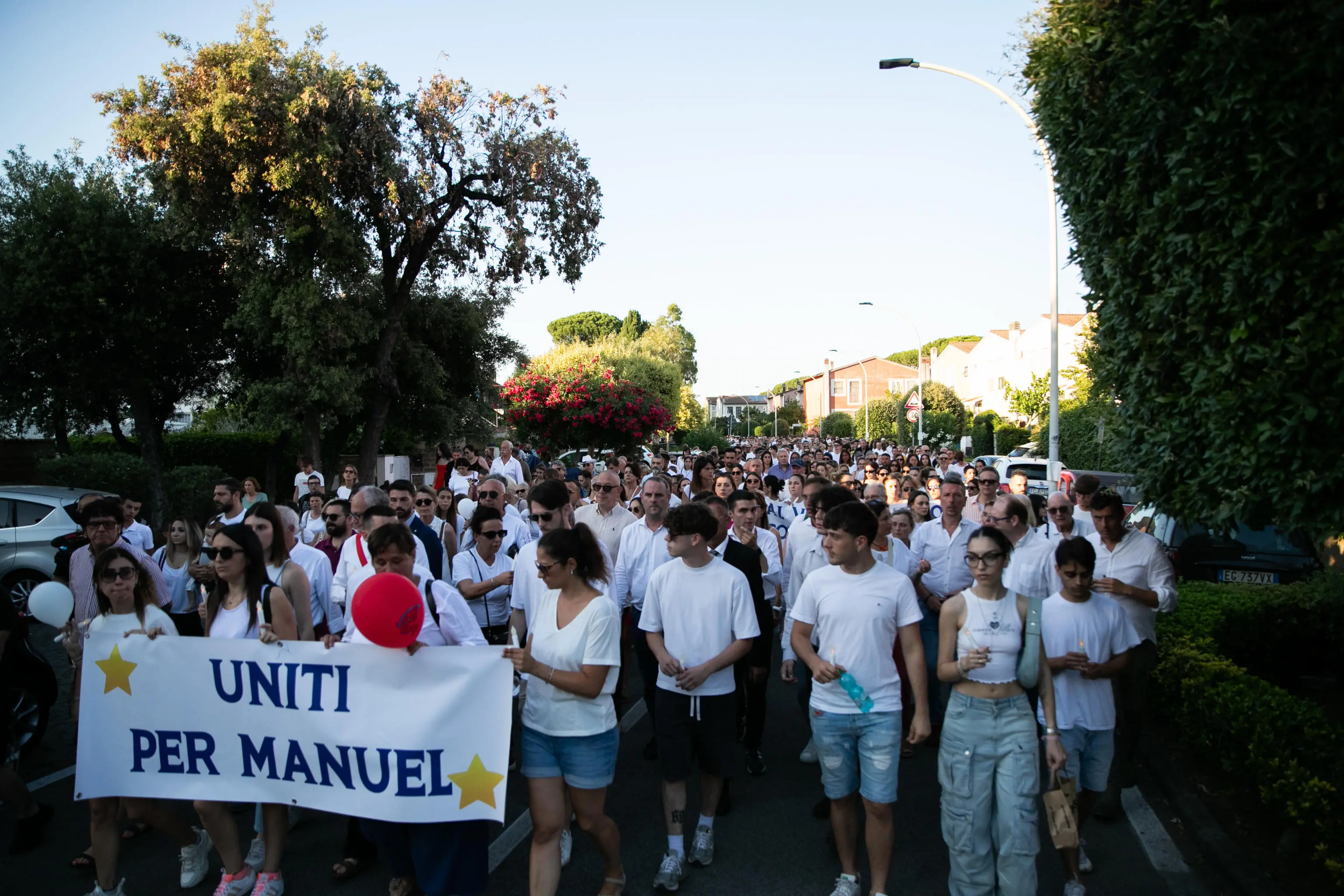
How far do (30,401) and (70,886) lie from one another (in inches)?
704

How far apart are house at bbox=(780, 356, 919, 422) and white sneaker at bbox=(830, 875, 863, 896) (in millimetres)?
87286

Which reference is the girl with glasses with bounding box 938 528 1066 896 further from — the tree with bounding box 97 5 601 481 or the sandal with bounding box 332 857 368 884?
the tree with bounding box 97 5 601 481

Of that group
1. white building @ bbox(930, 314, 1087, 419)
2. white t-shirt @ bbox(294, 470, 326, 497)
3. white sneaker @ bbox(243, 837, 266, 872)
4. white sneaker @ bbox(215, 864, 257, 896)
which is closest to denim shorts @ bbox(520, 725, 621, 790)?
white sneaker @ bbox(215, 864, 257, 896)

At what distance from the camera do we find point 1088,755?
5059 millimetres

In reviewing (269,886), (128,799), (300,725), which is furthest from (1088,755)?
(128,799)

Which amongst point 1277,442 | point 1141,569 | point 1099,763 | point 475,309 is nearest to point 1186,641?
point 1141,569

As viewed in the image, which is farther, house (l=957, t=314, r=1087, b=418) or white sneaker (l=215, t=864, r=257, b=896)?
house (l=957, t=314, r=1087, b=418)

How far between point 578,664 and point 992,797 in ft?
6.21

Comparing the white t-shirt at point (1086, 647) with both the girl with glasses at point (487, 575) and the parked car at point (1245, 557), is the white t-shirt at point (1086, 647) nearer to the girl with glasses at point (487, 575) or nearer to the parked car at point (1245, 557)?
the girl with glasses at point (487, 575)

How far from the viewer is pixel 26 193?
19.1m

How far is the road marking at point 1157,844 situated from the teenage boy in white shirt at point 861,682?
4.99 feet

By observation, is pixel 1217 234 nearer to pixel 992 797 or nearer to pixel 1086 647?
pixel 1086 647

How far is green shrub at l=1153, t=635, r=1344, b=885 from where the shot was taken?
462 centimetres

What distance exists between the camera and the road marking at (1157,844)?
4930 mm
